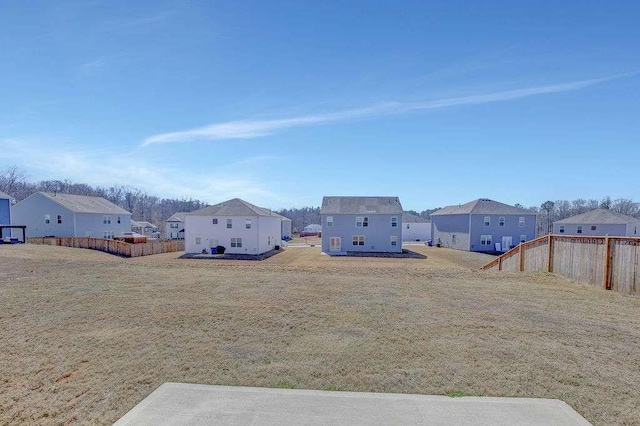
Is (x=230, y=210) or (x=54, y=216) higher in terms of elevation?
(x=230, y=210)

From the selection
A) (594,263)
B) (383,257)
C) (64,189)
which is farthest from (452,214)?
(64,189)

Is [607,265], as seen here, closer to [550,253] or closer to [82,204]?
[550,253]

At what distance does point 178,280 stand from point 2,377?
740 cm

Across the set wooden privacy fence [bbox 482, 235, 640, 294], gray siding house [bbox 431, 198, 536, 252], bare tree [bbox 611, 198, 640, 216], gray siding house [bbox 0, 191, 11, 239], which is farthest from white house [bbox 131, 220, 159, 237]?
bare tree [bbox 611, 198, 640, 216]

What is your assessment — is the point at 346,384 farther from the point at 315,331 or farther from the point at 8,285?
the point at 8,285

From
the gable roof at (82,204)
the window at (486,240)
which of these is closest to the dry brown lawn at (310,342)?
the window at (486,240)

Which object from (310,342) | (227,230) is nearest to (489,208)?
(227,230)

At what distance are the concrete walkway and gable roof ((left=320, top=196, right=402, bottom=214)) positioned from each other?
112 ft

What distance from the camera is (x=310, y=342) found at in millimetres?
6078

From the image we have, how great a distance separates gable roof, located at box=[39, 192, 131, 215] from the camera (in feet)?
135

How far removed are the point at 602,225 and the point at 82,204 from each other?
68687 millimetres

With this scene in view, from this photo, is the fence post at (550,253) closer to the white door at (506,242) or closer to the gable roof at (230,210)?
the gable roof at (230,210)

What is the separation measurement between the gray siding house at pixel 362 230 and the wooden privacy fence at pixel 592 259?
22.4 m

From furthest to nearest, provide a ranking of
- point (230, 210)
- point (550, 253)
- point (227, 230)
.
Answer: point (230, 210) → point (227, 230) → point (550, 253)
